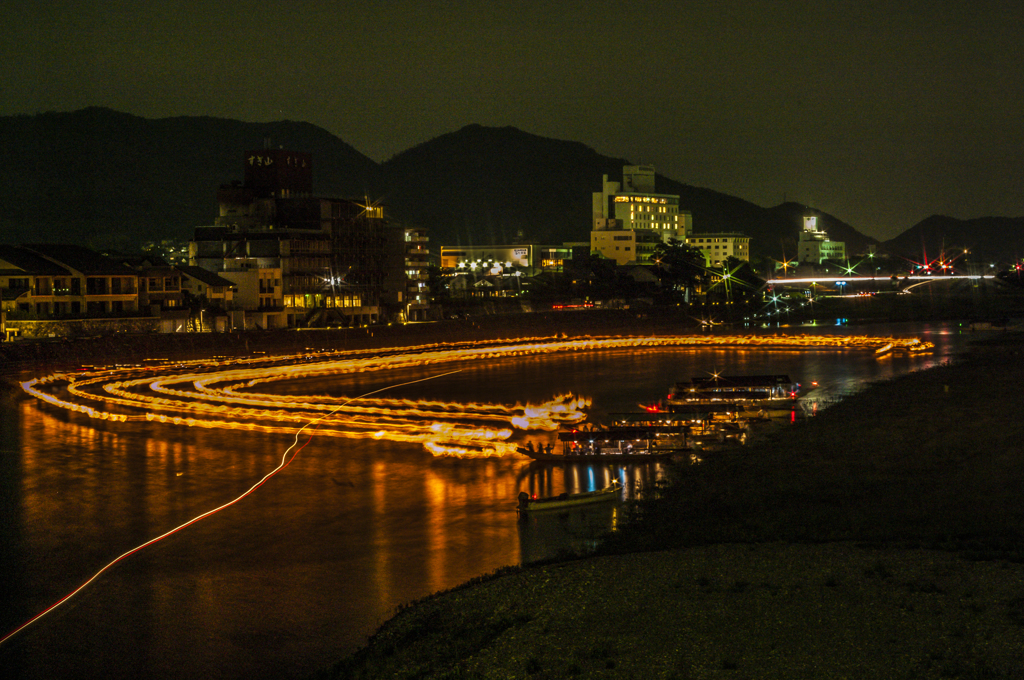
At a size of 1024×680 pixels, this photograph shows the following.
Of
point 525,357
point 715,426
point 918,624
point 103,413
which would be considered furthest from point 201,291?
point 918,624

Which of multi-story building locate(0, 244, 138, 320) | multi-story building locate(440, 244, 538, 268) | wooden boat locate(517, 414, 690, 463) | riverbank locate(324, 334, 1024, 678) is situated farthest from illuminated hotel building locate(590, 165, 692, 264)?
riverbank locate(324, 334, 1024, 678)

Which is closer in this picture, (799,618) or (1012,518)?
(799,618)

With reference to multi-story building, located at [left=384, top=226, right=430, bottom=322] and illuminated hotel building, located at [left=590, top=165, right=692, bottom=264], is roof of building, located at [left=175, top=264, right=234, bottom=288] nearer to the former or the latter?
multi-story building, located at [left=384, top=226, right=430, bottom=322]

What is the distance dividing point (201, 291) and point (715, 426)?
1744 inches

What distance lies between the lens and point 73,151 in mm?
178250

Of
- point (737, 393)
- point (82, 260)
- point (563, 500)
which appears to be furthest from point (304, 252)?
point (563, 500)

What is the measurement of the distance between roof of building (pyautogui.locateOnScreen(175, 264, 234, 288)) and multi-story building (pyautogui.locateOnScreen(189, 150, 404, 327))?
1603 mm

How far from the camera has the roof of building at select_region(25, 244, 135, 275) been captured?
180ft

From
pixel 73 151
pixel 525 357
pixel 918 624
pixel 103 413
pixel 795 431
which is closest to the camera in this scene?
pixel 918 624

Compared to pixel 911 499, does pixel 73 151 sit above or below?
above

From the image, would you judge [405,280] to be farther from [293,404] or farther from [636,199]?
[636,199]

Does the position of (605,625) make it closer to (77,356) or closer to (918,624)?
(918,624)

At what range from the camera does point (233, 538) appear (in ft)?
62.1

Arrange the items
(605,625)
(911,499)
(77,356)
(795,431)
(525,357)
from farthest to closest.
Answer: (525,357) < (77,356) < (795,431) < (911,499) < (605,625)
